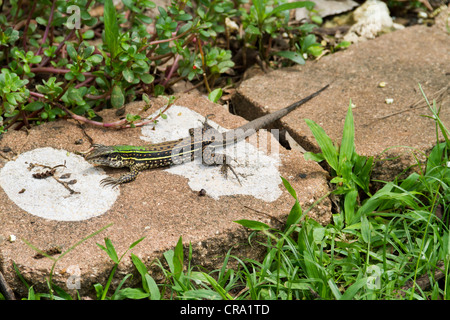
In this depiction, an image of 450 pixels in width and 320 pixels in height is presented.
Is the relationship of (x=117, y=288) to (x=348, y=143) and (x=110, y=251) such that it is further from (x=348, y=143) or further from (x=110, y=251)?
(x=348, y=143)

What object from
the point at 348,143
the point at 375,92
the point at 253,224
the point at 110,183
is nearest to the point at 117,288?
the point at 110,183

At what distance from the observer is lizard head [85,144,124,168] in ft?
14.6


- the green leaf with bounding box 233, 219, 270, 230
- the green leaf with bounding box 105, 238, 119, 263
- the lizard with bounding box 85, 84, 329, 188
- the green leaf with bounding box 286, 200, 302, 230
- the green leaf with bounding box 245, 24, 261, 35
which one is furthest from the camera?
the green leaf with bounding box 245, 24, 261, 35

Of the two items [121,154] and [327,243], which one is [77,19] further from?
[327,243]

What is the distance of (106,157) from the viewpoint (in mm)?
4465

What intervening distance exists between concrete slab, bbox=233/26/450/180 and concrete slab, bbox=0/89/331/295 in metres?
0.74

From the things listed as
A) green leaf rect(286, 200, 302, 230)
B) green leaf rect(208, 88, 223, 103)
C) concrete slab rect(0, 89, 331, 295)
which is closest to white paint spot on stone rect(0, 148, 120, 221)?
concrete slab rect(0, 89, 331, 295)

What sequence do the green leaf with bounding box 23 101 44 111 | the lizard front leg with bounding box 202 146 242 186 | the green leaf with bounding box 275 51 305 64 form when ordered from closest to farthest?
the lizard front leg with bounding box 202 146 242 186 → the green leaf with bounding box 23 101 44 111 → the green leaf with bounding box 275 51 305 64

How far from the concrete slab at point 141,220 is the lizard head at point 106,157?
14 cm

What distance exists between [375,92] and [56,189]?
148 inches

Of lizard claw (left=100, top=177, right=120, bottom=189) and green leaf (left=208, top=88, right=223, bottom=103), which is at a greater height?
green leaf (left=208, top=88, right=223, bottom=103)

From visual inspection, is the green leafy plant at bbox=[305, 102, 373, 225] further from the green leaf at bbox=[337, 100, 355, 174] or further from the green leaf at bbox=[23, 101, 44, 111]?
the green leaf at bbox=[23, 101, 44, 111]
